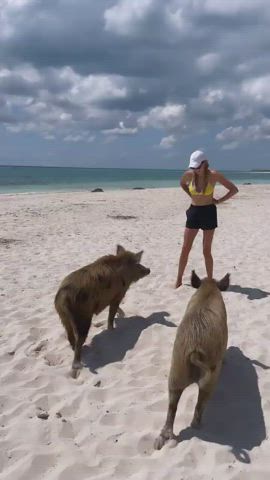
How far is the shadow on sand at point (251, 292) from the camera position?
713cm

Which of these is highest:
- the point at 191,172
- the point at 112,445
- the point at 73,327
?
the point at 191,172

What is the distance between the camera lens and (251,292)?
24.2ft

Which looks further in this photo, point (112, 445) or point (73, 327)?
point (73, 327)

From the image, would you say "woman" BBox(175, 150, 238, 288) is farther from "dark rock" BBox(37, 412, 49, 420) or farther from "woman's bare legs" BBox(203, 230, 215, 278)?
"dark rock" BBox(37, 412, 49, 420)

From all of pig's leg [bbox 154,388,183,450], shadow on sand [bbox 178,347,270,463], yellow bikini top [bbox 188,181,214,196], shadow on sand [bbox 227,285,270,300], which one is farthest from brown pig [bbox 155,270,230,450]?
yellow bikini top [bbox 188,181,214,196]

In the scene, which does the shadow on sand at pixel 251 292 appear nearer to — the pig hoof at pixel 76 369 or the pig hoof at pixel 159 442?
the pig hoof at pixel 76 369

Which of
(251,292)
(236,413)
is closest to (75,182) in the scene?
(251,292)

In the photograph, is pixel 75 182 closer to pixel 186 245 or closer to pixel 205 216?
pixel 186 245

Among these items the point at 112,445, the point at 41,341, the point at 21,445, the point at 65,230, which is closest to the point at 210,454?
the point at 112,445

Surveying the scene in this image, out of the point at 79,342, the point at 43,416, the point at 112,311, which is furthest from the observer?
the point at 112,311

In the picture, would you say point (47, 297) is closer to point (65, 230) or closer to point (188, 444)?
point (188, 444)

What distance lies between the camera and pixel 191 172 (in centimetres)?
705

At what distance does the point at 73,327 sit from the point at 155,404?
1.33m

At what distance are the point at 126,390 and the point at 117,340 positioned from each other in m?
1.19
